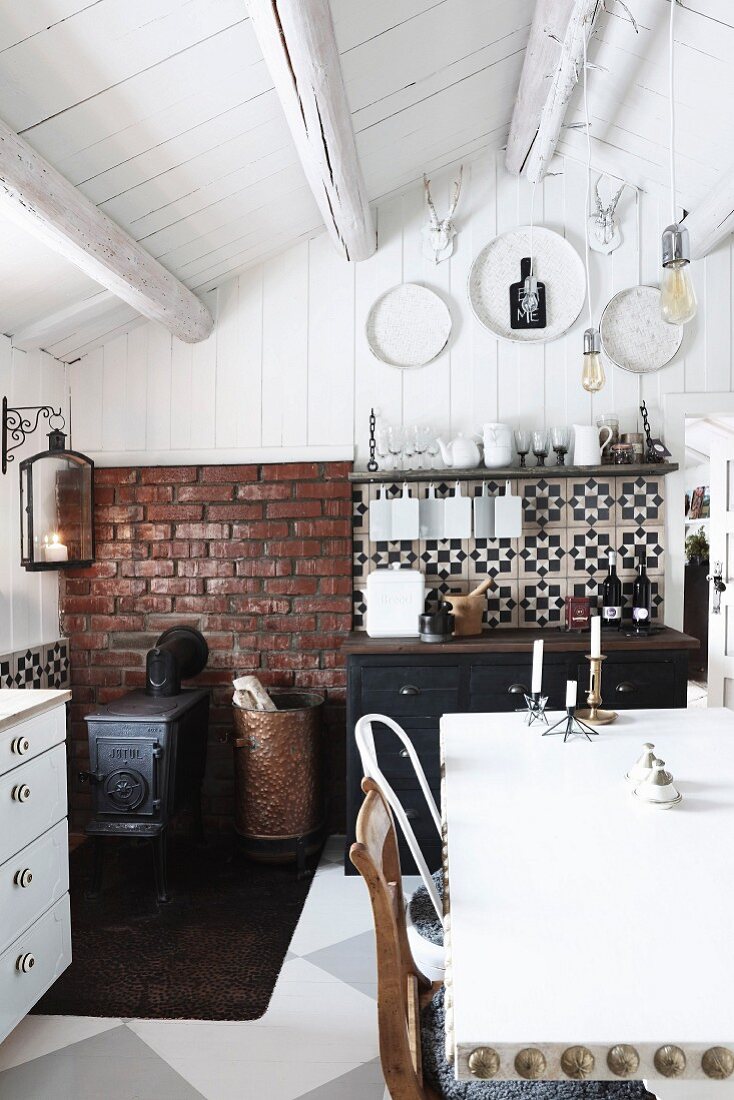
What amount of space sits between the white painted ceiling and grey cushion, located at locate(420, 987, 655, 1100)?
2.47 meters

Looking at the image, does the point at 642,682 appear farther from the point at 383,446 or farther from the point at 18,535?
the point at 18,535

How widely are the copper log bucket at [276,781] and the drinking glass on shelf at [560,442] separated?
1.69m

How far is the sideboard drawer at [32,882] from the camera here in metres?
2.27

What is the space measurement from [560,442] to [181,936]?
272 centimetres

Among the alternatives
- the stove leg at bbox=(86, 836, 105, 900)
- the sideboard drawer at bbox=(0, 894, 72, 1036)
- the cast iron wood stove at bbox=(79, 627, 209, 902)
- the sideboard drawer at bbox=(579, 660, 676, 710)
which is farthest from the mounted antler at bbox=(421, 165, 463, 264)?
the sideboard drawer at bbox=(0, 894, 72, 1036)

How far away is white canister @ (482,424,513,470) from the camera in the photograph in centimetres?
386

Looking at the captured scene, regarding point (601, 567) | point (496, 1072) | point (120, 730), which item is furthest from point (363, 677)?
point (496, 1072)

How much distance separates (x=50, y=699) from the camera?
259 cm

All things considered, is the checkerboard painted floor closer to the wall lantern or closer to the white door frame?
the wall lantern

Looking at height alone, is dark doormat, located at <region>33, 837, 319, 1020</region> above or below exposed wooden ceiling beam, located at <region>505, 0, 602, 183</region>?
below

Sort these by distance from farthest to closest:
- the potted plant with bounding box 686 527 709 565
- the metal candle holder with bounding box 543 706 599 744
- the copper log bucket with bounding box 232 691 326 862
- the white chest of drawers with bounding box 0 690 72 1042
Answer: the potted plant with bounding box 686 527 709 565 < the copper log bucket with bounding box 232 691 326 862 < the metal candle holder with bounding box 543 706 599 744 < the white chest of drawers with bounding box 0 690 72 1042

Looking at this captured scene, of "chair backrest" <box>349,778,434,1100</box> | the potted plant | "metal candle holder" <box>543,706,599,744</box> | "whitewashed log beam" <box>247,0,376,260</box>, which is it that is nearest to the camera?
"chair backrest" <box>349,778,434,1100</box>

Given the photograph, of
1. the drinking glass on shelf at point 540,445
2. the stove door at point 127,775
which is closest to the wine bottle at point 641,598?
the drinking glass on shelf at point 540,445

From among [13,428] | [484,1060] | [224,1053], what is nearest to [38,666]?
[13,428]
